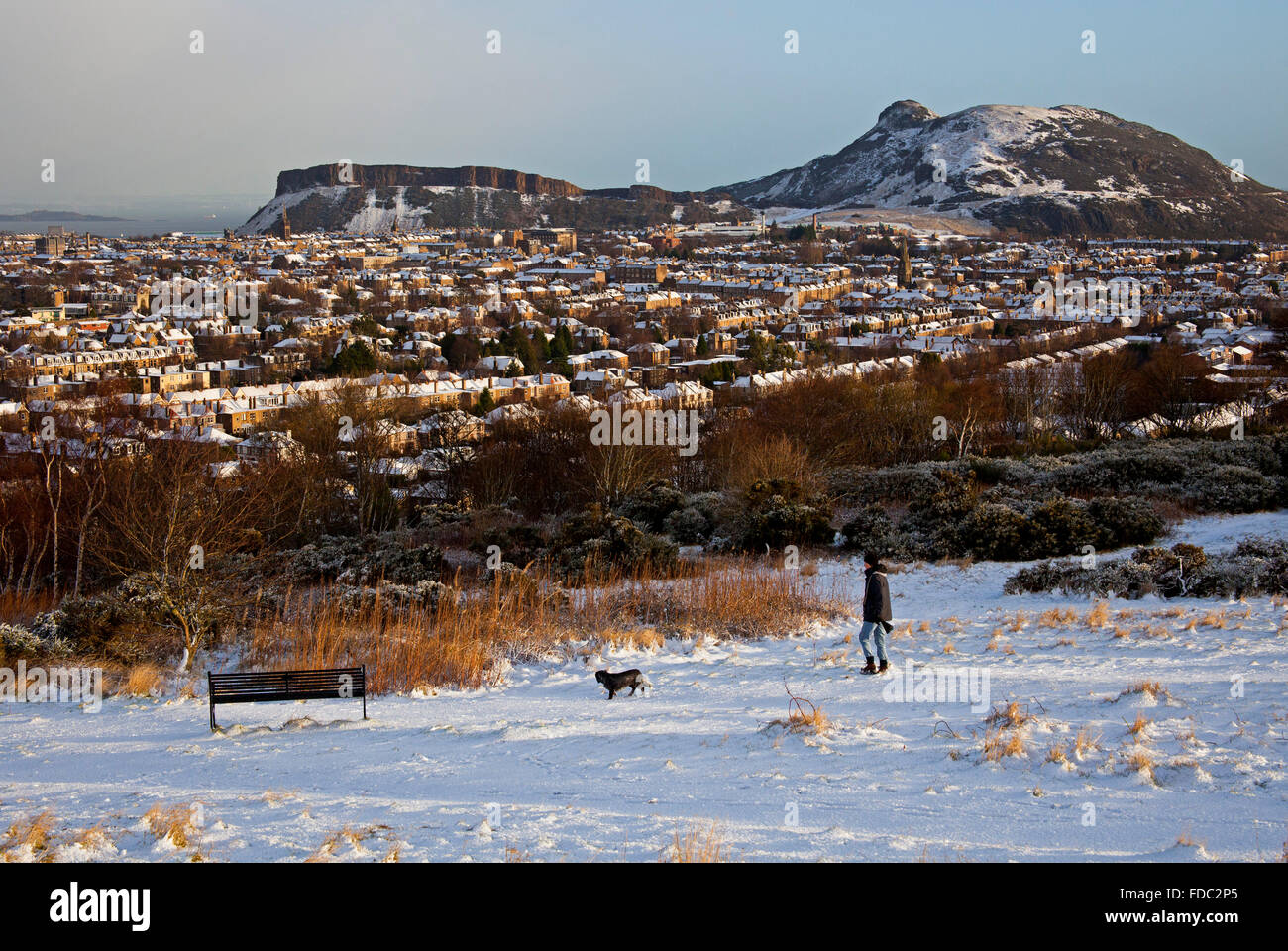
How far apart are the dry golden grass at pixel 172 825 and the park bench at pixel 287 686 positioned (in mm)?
1666

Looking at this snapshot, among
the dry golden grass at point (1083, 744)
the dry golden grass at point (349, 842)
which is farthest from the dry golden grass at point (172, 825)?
the dry golden grass at point (1083, 744)

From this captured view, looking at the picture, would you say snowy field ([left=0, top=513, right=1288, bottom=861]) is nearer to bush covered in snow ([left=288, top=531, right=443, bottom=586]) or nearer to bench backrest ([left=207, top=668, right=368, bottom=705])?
bench backrest ([left=207, top=668, right=368, bottom=705])

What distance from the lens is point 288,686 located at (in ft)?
22.7

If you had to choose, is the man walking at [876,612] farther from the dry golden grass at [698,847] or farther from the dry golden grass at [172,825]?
the dry golden grass at [172,825]

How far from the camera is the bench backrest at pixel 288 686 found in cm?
683

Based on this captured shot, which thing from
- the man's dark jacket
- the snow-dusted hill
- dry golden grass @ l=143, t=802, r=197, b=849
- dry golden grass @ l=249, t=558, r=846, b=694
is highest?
the snow-dusted hill

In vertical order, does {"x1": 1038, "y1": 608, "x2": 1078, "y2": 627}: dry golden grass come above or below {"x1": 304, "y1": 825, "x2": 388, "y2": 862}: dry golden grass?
below

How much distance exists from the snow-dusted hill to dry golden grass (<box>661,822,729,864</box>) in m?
160

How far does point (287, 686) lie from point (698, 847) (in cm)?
363

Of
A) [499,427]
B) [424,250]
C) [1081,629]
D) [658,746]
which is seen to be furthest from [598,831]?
[424,250]

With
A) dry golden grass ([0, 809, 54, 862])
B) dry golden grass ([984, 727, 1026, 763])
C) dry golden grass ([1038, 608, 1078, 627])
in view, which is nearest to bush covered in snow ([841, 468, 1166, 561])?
dry golden grass ([1038, 608, 1078, 627])

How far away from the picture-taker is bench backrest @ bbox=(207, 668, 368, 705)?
683 centimetres

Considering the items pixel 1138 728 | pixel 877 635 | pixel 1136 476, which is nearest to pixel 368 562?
pixel 877 635

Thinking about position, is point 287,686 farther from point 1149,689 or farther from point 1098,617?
point 1098,617
